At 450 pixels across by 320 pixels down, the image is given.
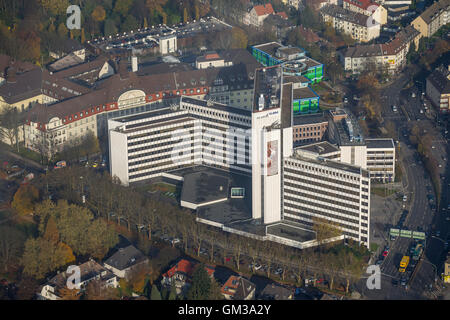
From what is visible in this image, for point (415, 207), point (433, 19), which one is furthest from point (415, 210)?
point (433, 19)

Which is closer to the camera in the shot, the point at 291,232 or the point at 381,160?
the point at 291,232

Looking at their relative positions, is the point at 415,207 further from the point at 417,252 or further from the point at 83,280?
the point at 83,280

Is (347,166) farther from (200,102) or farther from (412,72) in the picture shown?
(412,72)

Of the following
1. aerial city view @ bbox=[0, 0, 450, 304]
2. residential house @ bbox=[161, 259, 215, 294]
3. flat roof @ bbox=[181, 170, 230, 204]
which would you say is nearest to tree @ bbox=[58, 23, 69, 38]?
aerial city view @ bbox=[0, 0, 450, 304]

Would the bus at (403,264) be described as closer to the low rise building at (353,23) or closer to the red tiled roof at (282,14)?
the low rise building at (353,23)

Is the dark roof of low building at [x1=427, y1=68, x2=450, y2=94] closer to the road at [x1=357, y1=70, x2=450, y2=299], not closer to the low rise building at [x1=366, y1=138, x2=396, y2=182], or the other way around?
the road at [x1=357, y1=70, x2=450, y2=299]

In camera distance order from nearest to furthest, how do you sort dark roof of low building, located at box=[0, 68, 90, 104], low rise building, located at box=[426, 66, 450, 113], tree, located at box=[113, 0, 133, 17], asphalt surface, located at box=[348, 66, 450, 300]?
asphalt surface, located at box=[348, 66, 450, 300] < dark roof of low building, located at box=[0, 68, 90, 104] < low rise building, located at box=[426, 66, 450, 113] < tree, located at box=[113, 0, 133, 17]

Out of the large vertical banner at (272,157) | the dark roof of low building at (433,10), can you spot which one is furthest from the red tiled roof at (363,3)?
the large vertical banner at (272,157)
